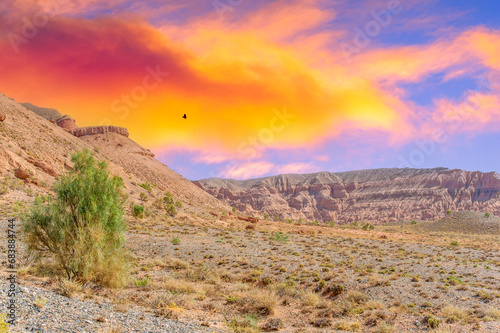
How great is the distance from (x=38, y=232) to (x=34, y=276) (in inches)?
63.9

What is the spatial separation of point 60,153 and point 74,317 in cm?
4457

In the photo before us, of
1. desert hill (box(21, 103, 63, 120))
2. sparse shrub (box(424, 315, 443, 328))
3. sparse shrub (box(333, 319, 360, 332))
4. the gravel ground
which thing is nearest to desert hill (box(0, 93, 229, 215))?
desert hill (box(21, 103, 63, 120))

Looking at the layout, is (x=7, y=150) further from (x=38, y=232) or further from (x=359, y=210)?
(x=359, y=210)

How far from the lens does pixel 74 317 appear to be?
8891mm

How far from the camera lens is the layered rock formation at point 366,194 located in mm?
117312

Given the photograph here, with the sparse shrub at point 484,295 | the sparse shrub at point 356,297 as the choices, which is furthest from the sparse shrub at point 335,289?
the sparse shrub at point 484,295

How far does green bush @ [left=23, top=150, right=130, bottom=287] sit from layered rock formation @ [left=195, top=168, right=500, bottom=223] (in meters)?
111

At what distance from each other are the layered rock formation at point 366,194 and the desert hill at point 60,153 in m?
52.1

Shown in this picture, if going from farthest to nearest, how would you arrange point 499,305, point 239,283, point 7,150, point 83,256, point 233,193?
point 233,193, point 7,150, point 239,283, point 499,305, point 83,256

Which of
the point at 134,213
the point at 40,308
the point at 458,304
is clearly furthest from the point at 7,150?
the point at 458,304

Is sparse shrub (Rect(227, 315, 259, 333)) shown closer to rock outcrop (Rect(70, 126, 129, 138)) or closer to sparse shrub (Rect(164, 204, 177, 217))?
sparse shrub (Rect(164, 204, 177, 217))

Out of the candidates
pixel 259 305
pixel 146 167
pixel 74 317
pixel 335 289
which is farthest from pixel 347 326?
pixel 146 167

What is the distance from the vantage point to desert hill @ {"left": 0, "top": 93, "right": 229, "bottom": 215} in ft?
118

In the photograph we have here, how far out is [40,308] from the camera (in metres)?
8.79
